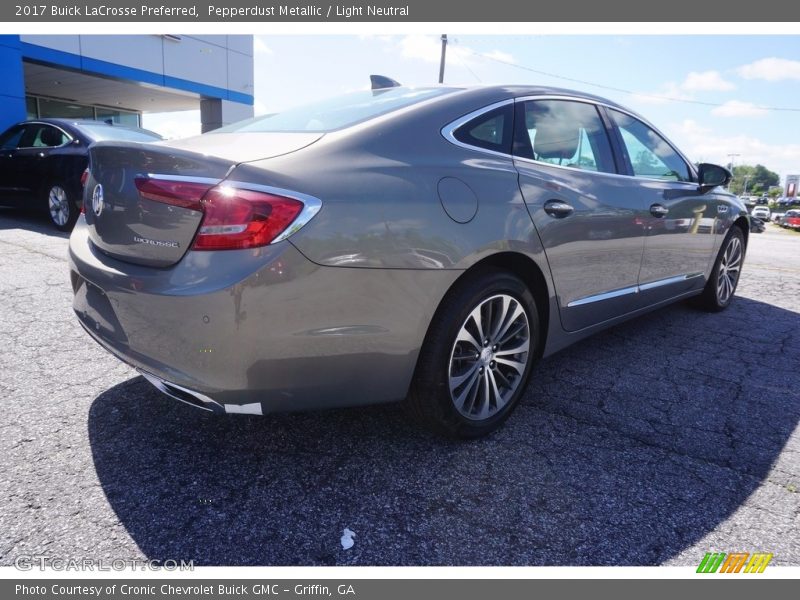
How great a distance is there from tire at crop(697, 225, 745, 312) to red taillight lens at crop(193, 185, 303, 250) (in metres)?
4.13

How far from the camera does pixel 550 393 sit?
9.81 feet

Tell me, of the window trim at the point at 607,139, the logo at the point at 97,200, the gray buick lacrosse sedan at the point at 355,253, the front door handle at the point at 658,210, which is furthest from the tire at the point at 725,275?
the logo at the point at 97,200

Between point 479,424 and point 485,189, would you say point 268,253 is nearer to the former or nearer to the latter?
point 485,189

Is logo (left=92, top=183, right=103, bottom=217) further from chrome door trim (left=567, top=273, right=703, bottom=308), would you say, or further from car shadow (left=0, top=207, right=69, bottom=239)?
car shadow (left=0, top=207, right=69, bottom=239)

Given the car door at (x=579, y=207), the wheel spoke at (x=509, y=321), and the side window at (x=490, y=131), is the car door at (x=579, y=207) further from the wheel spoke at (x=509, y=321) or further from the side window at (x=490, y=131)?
the wheel spoke at (x=509, y=321)

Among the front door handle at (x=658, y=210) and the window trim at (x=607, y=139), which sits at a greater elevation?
the window trim at (x=607, y=139)

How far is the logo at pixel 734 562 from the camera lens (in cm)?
175

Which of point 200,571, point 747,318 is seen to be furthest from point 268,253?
point 747,318

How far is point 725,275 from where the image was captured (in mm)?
4863

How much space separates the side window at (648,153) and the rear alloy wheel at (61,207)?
6.38 metres

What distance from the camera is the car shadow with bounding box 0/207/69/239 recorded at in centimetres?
715

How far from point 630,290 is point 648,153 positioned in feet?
3.26

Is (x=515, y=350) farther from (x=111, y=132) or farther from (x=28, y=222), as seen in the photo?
(x=28, y=222)

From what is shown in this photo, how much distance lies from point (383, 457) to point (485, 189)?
3.89ft
